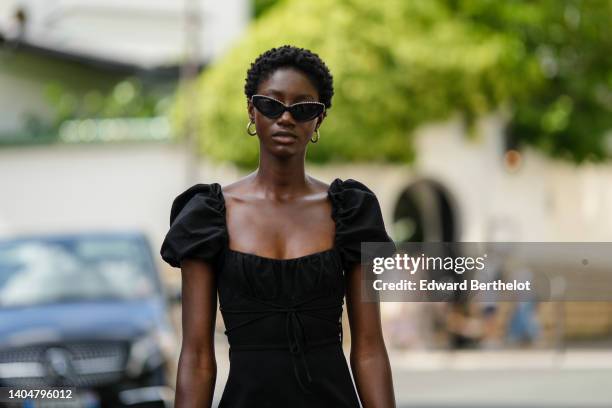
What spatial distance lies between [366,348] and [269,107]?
702mm

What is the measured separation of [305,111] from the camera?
12.7ft

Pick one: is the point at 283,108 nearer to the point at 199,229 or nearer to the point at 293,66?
the point at 293,66

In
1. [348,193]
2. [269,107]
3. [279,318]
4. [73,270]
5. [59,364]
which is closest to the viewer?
[279,318]

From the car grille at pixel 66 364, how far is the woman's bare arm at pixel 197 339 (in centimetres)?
592

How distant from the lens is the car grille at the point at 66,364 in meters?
9.55

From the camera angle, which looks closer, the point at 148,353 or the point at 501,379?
the point at 148,353

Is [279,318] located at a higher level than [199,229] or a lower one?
lower

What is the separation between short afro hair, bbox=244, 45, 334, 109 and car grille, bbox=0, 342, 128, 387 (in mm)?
→ 5993

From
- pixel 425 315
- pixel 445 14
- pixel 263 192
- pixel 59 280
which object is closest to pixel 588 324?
pixel 425 315

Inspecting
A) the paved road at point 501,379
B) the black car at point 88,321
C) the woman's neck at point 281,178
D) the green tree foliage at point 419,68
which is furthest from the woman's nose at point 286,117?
the green tree foliage at point 419,68

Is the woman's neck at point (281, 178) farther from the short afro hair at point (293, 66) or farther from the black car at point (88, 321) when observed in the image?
the black car at point (88, 321)

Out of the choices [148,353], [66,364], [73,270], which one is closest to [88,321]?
[66,364]

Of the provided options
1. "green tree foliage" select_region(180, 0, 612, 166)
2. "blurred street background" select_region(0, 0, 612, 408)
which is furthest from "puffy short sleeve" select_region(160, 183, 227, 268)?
"green tree foliage" select_region(180, 0, 612, 166)

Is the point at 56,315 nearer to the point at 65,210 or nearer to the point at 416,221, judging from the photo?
the point at 65,210
